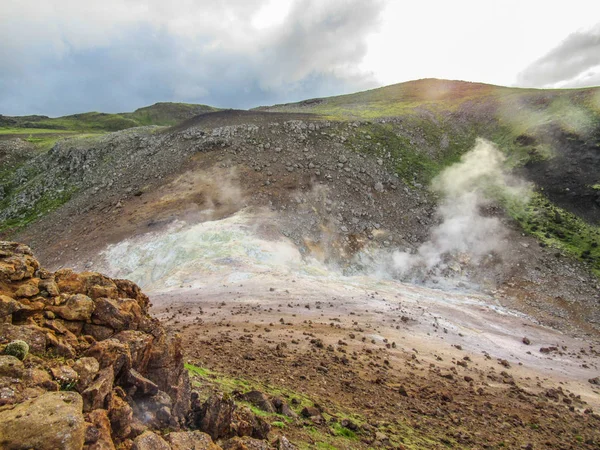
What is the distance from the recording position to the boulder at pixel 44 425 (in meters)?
4.83

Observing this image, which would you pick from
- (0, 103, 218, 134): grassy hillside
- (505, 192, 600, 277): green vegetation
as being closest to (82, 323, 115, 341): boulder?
(505, 192, 600, 277): green vegetation

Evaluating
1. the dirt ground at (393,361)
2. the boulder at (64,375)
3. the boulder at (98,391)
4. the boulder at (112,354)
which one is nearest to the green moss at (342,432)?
the dirt ground at (393,361)

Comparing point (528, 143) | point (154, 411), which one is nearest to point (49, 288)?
point (154, 411)

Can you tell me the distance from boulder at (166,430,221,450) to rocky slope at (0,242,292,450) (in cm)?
2

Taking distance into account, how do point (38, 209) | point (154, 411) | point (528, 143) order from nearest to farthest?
point (154, 411) → point (38, 209) → point (528, 143)

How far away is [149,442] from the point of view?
6457 millimetres

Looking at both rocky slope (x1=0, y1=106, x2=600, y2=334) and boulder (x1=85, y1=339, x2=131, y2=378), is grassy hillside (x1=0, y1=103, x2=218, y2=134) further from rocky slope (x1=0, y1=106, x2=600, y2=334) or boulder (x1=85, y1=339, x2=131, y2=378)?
boulder (x1=85, y1=339, x2=131, y2=378)

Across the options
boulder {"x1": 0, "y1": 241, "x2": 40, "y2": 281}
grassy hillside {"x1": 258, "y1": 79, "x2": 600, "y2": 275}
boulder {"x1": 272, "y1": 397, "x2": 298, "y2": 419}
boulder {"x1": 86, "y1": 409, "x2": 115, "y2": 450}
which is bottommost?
boulder {"x1": 272, "y1": 397, "x2": 298, "y2": 419}

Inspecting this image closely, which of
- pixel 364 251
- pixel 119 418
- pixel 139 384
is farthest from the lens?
pixel 364 251

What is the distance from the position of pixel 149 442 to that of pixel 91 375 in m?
1.70

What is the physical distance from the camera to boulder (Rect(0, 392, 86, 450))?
4.83 m

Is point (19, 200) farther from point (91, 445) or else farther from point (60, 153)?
point (91, 445)

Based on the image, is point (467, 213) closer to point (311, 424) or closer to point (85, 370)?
point (311, 424)

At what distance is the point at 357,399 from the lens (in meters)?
13.8
